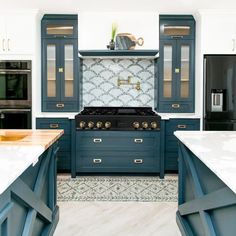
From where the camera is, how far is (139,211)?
3.77 m

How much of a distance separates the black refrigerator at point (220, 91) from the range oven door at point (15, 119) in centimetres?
247

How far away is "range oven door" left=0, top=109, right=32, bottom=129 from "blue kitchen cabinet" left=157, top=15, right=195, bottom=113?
1899 mm

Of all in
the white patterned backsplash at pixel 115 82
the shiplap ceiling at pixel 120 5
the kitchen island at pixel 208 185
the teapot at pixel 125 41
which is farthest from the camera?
the white patterned backsplash at pixel 115 82

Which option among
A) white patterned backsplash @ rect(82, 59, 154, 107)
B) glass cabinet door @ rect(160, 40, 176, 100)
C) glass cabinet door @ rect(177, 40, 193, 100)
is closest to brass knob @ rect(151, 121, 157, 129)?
glass cabinet door @ rect(160, 40, 176, 100)

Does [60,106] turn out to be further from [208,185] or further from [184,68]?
[208,185]

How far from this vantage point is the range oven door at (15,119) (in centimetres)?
502

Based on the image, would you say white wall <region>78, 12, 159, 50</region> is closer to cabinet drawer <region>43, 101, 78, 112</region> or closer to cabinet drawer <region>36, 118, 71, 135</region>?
cabinet drawer <region>43, 101, 78, 112</region>

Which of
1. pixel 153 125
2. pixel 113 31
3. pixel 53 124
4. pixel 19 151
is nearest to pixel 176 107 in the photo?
pixel 153 125

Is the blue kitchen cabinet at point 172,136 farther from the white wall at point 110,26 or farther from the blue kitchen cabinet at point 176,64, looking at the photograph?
the white wall at point 110,26

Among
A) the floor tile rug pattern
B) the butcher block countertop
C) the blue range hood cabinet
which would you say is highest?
the blue range hood cabinet

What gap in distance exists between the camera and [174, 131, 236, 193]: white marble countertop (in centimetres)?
163

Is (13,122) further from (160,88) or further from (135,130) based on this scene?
(160,88)

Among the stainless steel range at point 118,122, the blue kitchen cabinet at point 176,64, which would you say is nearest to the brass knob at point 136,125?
the stainless steel range at point 118,122

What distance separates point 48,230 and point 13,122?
2.54 m
